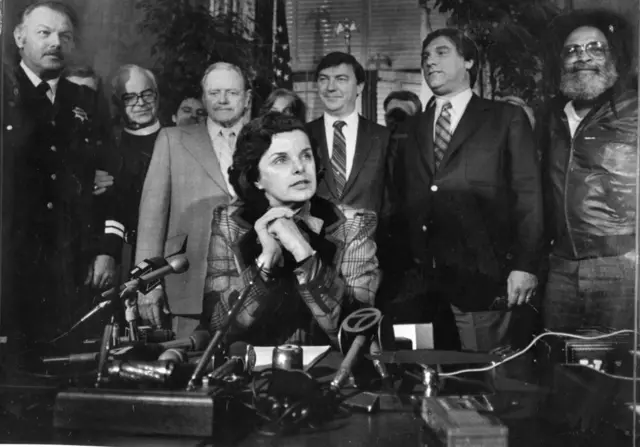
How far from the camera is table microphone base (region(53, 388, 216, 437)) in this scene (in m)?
2.95

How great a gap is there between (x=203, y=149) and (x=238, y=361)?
1067mm

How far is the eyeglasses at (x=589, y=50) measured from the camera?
3.18 metres

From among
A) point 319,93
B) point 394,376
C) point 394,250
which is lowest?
point 394,376

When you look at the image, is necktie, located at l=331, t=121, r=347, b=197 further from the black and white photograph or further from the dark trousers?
the dark trousers

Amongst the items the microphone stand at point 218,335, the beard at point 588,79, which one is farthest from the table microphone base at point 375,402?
the beard at point 588,79

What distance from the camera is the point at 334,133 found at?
3.27 metres

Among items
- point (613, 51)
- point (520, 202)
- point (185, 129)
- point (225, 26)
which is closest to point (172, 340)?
point (185, 129)

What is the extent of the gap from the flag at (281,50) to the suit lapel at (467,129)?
2.74 feet

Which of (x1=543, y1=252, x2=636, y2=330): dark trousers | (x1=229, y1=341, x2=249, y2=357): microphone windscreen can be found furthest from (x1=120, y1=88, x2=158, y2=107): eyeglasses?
(x1=543, y1=252, x2=636, y2=330): dark trousers

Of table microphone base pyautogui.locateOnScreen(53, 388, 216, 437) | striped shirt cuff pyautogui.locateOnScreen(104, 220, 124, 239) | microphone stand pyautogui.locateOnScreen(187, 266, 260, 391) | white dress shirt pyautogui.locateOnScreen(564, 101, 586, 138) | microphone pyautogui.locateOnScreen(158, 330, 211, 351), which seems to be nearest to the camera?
table microphone base pyautogui.locateOnScreen(53, 388, 216, 437)

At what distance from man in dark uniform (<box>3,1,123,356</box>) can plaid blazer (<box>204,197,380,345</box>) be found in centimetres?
69

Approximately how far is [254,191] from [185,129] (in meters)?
0.48

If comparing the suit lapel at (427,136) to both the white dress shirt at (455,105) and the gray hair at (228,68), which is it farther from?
the gray hair at (228,68)

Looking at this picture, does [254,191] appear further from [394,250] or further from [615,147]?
[615,147]
